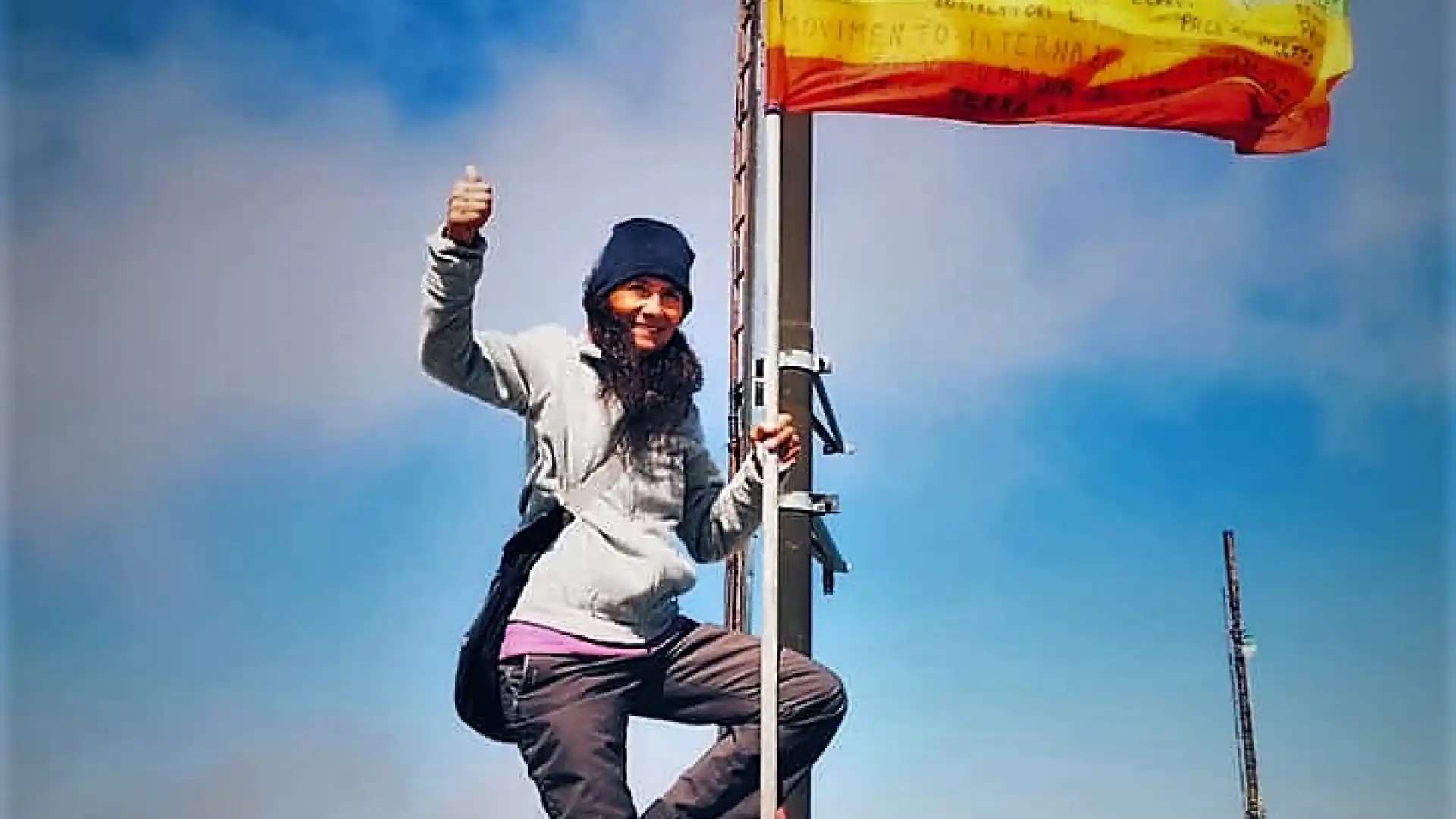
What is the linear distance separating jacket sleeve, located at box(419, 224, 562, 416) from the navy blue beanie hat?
27cm

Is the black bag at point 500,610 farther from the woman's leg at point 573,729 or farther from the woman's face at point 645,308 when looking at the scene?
the woman's face at point 645,308

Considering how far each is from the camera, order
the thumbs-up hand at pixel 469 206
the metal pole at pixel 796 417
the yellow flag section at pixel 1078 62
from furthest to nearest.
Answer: the metal pole at pixel 796 417
the yellow flag section at pixel 1078 62
the thumbs-up hand at pixel 469 206

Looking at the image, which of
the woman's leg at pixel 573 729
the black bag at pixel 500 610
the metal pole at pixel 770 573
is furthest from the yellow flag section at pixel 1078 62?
the woman's leg at pixel 573 729

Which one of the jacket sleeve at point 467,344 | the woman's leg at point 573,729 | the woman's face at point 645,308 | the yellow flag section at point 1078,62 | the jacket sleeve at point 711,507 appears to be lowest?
the woman's leg at point 573,729

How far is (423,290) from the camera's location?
232 inches

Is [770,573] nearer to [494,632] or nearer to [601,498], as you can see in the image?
[601,498]

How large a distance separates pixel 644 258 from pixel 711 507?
33.5 inches

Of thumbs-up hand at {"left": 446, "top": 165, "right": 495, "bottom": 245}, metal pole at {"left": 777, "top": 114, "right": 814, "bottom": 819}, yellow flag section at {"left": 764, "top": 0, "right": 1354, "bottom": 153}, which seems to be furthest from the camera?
metal pole at {"left": 777, "top": 114, "right": 814, "bottom": 819}

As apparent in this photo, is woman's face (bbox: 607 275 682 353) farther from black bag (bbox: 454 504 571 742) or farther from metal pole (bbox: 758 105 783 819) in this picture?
black bag (bbox: 454 504 571 742)

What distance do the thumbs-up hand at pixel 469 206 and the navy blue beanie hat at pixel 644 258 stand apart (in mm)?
748

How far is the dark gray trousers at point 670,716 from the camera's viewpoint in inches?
235

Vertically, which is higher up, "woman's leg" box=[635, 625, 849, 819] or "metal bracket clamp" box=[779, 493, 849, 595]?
"metal bracket clamp" box=[779, 493, 849, 595]

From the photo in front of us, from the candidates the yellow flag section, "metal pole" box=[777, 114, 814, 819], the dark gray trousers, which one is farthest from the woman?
the yellow flag section

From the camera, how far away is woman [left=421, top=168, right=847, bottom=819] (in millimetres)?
5992
